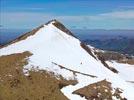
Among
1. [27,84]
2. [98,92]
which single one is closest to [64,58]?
[98,92]

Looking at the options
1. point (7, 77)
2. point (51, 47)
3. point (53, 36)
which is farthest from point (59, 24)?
point (7, 77)

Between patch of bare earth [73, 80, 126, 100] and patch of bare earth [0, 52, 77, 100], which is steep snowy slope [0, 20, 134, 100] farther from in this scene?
patch of bare earth [0, 52, 77, 100]

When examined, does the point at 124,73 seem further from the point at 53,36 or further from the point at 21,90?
the point at 21,90

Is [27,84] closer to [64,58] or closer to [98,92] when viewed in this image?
[98,92]

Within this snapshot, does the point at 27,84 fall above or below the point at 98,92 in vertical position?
above

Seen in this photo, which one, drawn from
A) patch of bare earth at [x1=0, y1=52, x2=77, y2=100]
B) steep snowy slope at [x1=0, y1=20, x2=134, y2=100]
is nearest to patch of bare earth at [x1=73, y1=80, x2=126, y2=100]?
steep snowy slope at [x1=0, y1=20, x2=134, y2=100]

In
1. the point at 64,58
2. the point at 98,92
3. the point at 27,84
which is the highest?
the point at 64,58
